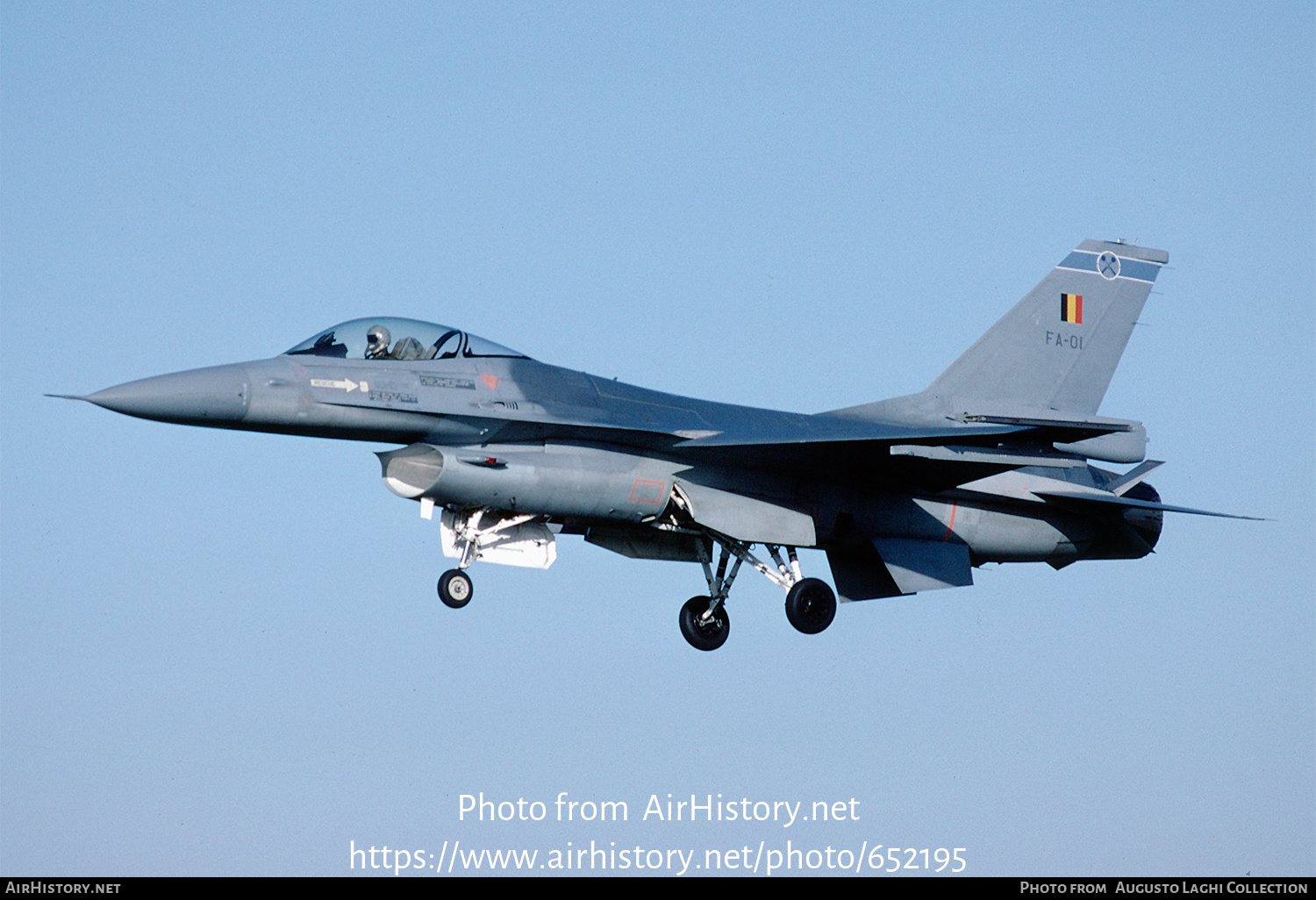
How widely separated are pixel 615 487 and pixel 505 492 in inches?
49.6

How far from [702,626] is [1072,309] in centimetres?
632

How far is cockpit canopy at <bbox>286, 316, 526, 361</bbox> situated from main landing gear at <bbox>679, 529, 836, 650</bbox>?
3482mm

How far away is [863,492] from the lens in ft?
61.7

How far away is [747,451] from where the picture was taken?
1758 cm

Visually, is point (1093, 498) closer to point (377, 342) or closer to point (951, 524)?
point (951, 524)

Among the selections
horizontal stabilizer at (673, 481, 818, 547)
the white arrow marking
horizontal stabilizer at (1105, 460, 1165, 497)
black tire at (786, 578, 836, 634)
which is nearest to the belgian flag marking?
horizontal stabilizer at (1105, 460, 1165, 497)

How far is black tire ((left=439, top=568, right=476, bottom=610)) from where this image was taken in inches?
674

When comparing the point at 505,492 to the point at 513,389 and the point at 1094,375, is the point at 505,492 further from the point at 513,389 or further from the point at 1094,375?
the point at 1094,375

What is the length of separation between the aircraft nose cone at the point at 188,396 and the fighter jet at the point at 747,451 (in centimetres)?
2

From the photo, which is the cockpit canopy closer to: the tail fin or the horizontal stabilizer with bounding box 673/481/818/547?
the horizontal stabilizer with bounding box 673/481/818/547

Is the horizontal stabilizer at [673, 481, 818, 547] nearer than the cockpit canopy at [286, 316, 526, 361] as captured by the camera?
No

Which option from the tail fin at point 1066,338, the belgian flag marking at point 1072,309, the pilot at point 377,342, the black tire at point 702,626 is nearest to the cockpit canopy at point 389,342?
the pilot at point 377,342
